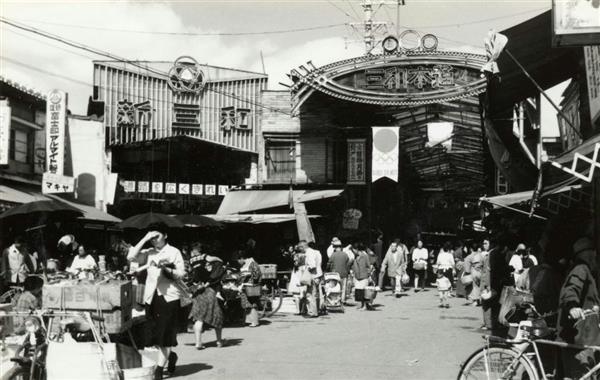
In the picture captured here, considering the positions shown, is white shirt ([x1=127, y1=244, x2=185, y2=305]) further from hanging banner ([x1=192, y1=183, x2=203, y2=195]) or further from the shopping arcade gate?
hanging banner ([x1=192, y1=183, x2=203, y2=195])

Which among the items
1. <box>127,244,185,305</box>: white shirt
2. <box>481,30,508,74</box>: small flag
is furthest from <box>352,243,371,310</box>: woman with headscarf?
<box>127,244,185,305</box>: white shirt

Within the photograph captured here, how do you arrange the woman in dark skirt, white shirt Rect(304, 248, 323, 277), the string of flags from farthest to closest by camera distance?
the string of flags < white shirt Rect(304, 248, 323, 277) < the woman in dark skirt

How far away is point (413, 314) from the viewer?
17.8 metres

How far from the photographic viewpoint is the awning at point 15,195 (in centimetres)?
1959

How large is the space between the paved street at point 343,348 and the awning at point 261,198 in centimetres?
850

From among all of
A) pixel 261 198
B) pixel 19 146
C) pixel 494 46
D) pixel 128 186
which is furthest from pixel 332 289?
pixel 128 186

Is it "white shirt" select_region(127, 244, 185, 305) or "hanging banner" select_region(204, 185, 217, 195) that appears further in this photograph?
"hanging banner" select_region(204, 185, 217, 195)

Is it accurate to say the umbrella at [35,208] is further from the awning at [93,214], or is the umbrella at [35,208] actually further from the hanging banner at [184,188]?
the hanging banner at [184,188]

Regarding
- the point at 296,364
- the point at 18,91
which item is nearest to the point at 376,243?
the point at 18,91

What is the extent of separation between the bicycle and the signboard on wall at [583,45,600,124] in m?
3.19

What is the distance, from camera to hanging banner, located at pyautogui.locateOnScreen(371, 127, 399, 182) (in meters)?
25.4

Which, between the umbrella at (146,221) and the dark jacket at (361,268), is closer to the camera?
the umbrella at (146,221)

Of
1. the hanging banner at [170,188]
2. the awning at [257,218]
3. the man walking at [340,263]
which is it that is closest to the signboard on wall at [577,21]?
the man walking at [340,263]

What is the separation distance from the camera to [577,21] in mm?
6652
